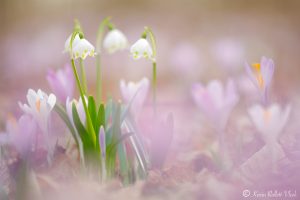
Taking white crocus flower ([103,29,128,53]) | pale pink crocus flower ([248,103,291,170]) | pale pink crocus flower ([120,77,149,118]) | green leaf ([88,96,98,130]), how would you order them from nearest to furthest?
pale pink crocus flower ([248,103,291,170])
green leaf ([88,96,98,130])
pale pink crocus flower ([120,77,149,118])
white crocus flower ([103,29,128,53])

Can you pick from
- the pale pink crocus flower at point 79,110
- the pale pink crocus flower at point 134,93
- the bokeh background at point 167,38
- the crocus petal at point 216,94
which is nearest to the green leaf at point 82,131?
the pale pink crocus flower at point 79,110

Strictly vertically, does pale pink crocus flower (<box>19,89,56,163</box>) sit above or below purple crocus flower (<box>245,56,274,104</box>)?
below

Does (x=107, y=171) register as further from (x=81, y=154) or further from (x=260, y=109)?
(x=260, y=109)

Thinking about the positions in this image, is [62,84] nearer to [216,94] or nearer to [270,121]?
[216,94]

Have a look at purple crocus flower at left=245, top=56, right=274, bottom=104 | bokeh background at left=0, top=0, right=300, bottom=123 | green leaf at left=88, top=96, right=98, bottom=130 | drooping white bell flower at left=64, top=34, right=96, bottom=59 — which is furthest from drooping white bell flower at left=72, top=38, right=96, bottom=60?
bokeh background at left=0, top=0, right=300, bottom=123

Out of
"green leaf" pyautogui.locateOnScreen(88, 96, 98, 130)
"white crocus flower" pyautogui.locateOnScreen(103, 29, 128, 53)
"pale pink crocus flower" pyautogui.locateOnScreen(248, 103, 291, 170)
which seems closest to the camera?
"pale pink crocus flower" pyautogui.locateOnScreen(248, 103, 291, 170)

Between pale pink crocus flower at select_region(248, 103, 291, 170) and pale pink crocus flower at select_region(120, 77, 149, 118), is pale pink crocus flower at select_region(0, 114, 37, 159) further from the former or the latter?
pale pink crocus flower at select_region(248, 103, 291, 170)

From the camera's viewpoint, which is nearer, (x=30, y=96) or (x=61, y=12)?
(x=30, y=96)

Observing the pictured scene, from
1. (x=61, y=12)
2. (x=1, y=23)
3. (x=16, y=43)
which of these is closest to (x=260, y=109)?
(x=16, y=43)
